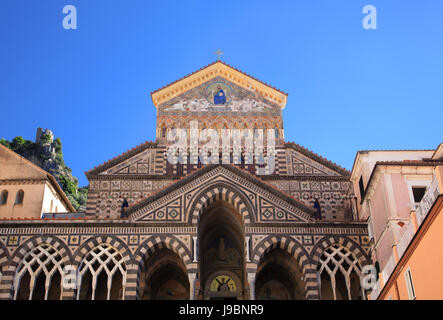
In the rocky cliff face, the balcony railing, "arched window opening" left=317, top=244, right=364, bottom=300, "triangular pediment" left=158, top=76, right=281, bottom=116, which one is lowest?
the balcony railing

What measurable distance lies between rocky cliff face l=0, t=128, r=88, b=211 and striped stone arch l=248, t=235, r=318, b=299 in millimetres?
35766

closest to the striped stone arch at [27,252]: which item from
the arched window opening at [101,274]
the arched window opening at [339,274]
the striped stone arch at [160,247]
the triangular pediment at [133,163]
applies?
the arched window opening at [101,274]

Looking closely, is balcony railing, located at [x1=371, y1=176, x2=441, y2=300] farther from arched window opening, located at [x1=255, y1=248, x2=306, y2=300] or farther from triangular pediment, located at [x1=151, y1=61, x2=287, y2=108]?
triangular pediment, located at [x1=151, y1=61, x2=287, y2=108]

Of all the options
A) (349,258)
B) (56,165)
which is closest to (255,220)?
(349,258)

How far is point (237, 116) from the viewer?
31266mm

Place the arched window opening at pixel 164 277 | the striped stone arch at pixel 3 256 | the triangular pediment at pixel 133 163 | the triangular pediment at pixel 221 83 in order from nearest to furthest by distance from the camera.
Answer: the striped stone arch at pixel 3 256 < the arched window opening at pixel 164 277 < the triangular pediment at pixel 133 163 < the triangular pediment at pixel 221 83

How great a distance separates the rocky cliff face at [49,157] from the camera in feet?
188

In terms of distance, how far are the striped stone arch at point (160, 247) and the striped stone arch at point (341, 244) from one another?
5.23 metres

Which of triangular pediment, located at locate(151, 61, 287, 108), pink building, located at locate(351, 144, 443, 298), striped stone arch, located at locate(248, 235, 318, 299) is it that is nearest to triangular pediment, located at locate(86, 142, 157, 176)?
triangular pediment, located at locate(151, 61, 287, 108)

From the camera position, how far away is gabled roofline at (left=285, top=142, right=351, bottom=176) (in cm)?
2933

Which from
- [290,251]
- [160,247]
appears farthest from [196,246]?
[290,251]

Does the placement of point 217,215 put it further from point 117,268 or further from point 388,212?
point 388,212

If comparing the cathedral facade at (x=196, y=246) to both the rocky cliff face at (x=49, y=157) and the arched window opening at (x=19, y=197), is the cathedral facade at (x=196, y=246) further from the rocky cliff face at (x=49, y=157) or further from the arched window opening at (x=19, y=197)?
the rocky cliff face at (x=49, y=157)

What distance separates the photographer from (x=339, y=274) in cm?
2434
